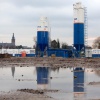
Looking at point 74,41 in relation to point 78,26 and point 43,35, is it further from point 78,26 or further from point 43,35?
point 43,35

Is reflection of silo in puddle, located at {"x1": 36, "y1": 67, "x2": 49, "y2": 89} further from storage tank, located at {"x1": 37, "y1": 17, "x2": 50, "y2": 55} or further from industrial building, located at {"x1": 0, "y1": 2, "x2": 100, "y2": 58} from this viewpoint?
storage tank, located at {"x1": 37, "y1": 17, "x2": 50, "y2": 55}

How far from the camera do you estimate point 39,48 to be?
3415 inches

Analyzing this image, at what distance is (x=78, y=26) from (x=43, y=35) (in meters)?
11.9

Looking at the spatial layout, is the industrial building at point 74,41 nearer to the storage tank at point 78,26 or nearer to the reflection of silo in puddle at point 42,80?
the storage tank at point 78,26

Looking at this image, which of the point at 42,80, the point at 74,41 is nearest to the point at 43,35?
the point at 74,41

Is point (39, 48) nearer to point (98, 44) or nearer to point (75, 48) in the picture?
point (75, 48)

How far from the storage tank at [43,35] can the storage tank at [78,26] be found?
10.5m

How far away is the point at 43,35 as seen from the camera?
8662cm

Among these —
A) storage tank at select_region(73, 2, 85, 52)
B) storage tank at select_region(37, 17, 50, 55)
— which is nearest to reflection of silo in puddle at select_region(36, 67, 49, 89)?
storage tank at select_region(73, 2, 85, 52)

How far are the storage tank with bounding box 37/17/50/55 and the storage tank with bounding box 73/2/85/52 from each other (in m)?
10.5

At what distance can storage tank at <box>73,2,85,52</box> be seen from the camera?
78062mm

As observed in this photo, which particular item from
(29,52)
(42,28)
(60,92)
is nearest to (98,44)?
(29,52)

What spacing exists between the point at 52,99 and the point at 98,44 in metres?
127

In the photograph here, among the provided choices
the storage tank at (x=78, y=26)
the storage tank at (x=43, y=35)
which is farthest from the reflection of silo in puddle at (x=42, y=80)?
the storage tank at (x=43, y=35)
